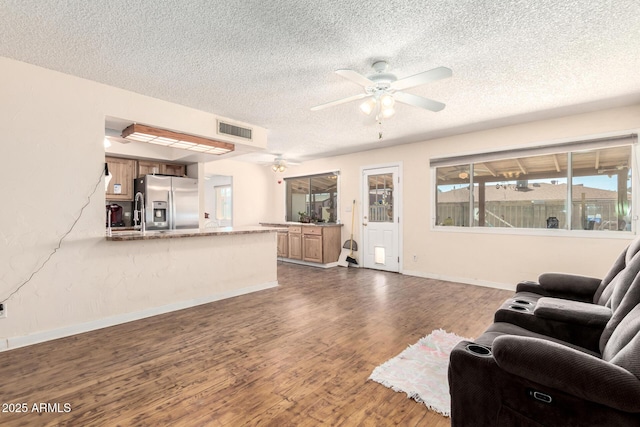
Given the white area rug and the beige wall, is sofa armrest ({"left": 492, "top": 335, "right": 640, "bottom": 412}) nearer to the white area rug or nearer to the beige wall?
the white area rug

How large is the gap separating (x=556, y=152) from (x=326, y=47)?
11.9ft

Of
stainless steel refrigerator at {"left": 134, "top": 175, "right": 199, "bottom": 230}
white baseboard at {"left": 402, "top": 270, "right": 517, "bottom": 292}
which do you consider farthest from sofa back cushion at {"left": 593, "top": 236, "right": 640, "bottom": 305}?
stainless steel refrigerator at {"left": 134, "top": 175, "right": 199, "bottom": 230}

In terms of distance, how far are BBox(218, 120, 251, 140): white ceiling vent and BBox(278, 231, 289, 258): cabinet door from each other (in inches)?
120

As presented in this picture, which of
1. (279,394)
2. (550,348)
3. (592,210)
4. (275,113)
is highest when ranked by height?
(275,113)

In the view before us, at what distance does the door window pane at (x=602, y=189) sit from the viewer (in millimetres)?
3729

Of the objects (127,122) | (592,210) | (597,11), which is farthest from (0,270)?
(592,210)

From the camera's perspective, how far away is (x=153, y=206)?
5.09m

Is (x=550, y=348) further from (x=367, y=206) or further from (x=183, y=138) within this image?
(x=367, y=206)

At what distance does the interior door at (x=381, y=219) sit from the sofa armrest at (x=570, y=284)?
335cm

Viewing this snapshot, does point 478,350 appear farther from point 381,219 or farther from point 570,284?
point 381,219

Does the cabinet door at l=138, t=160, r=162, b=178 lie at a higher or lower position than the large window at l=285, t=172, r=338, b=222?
higher

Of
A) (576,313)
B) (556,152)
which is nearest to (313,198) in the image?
(556,152)

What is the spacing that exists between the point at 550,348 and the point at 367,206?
16.9 ft

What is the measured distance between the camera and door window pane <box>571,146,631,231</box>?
373 centimetres
